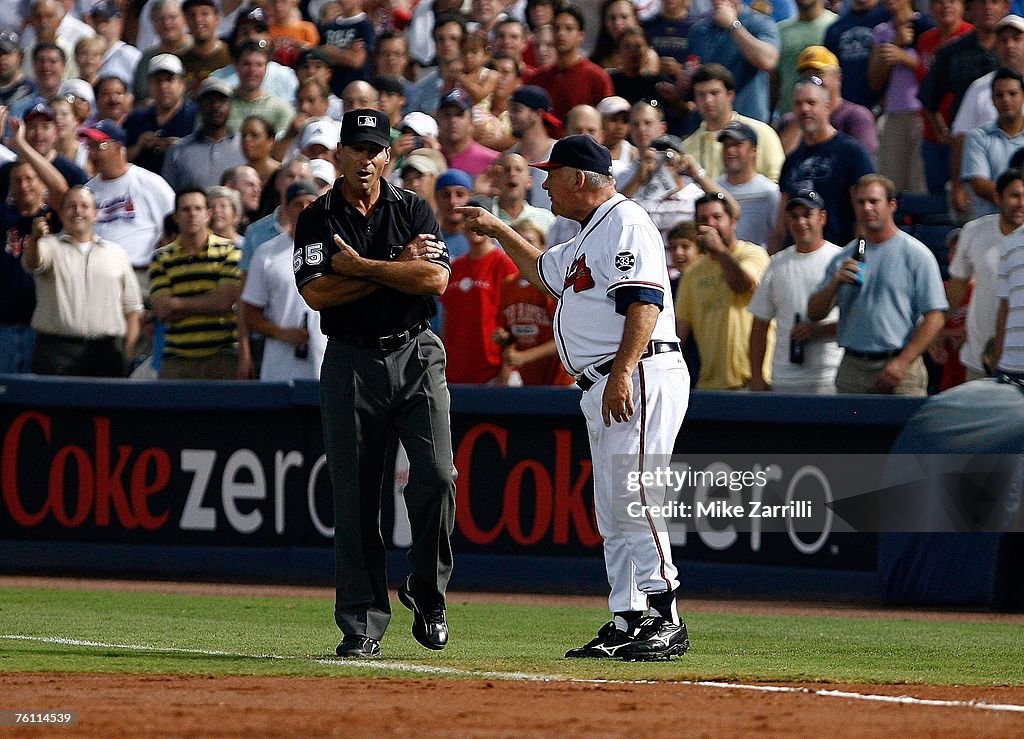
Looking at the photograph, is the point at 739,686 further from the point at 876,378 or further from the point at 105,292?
the point at 105,292

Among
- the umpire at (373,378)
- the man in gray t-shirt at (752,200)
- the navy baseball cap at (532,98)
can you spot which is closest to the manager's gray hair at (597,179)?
the umpire at (373,378)

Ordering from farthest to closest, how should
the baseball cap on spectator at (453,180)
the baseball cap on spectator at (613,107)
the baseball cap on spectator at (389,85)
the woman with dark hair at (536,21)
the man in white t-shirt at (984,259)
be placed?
1. the woman with dark hair at (536,21)
2. the baseball cap on spectator at (389,85)
3. the baseball cap on spectator at (613,107)
4. the baseball cap on spectator at (453,180)
5. the man in white t-shirt at (984,259)

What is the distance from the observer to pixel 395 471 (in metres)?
11.9

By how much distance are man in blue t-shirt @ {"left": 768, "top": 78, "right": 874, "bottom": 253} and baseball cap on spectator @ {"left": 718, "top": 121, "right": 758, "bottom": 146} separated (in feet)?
1.16

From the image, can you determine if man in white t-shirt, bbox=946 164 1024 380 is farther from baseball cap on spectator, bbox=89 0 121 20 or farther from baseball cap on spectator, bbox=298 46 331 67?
baseball cap on spectator, bbox=89 0 121 20

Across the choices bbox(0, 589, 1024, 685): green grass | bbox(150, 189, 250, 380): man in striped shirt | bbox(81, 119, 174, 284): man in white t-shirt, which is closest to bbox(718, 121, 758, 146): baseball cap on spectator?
bbox(150, 189, 250, 380): man in striped shirt

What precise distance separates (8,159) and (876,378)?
25.6ft

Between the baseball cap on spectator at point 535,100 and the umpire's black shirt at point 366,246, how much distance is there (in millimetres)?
6356

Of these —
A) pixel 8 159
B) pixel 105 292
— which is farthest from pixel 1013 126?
pixel 8 159

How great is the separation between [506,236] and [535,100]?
6.17m

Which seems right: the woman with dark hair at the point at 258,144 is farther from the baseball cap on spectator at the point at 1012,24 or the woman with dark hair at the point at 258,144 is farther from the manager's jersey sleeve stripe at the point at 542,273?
the manager's jersey sleeve stripe at the point at 542,273

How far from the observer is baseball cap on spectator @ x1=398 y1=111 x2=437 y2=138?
1407cm

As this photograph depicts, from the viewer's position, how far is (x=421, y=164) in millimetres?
12984

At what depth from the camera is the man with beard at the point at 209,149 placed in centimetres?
1450
